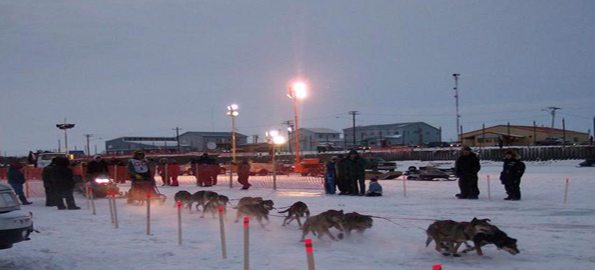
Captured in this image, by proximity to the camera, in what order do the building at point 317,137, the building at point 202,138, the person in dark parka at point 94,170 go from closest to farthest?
the person in dark parka at point 94,170
the building at point 317,137
the building at point 202,138

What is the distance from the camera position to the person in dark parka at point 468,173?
64.1 ft

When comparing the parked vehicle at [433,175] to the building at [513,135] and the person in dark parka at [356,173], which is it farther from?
the building at [513,135]

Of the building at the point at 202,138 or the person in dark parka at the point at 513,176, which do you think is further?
the building at the point at 202,138

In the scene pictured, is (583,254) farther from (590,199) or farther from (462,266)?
(590,199)

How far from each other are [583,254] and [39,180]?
27.4 meters

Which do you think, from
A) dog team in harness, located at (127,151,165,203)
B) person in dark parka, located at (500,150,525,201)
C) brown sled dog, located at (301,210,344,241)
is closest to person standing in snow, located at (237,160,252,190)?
dog team in harness, located at (127,151,165,203)

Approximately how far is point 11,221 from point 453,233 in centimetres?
666

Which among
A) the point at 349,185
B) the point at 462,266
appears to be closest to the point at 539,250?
the point at 462,266

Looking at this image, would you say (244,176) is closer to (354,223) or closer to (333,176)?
(333,176)

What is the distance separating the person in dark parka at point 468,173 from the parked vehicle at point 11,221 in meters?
14.2

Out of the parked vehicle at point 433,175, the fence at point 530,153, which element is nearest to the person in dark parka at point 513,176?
the parked vehicle at point 433,175

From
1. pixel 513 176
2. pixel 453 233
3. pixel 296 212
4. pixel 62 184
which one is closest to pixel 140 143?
pixel 62 184

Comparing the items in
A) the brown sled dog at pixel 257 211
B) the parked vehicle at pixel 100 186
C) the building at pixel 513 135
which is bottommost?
the brown sled dog at pixel 257 211

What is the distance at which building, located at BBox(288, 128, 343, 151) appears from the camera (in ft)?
350
